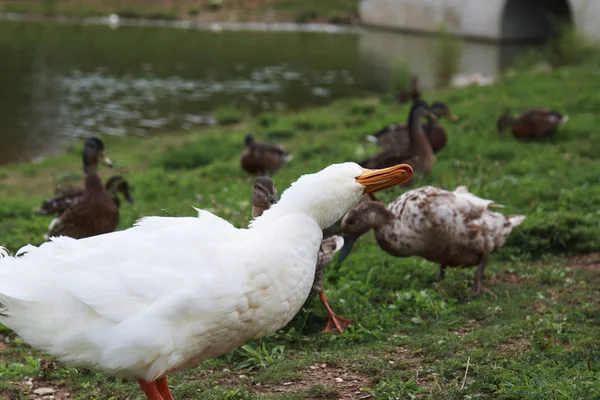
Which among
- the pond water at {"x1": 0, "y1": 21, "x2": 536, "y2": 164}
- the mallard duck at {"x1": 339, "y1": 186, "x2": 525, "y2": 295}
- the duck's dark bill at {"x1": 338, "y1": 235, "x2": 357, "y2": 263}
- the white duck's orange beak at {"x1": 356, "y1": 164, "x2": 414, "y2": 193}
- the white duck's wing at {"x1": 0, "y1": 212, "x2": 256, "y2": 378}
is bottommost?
the pond water at {"x1": 0, "y1": 21, "x2": 536, "y2": 164}

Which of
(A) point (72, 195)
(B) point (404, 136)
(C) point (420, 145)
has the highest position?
(C) point (420, 145)

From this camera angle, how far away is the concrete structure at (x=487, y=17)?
34031 millimetres

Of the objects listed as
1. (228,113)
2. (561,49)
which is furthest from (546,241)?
(561,49)

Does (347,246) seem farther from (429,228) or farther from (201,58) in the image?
(201,58)

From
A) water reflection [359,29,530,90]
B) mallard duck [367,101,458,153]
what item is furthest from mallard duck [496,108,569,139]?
water reflection [359,29,530,90]

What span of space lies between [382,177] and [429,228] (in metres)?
2.61

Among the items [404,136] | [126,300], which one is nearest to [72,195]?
[404,136]

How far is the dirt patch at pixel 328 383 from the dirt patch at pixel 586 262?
113 inches

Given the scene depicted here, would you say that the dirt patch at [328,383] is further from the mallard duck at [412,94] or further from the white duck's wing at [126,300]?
Answer: the mallard duck at [412,94]

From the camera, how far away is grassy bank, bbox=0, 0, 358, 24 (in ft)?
126

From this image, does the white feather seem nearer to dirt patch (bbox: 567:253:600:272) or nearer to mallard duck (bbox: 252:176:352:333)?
mallard duck (bbox: 252:176:352:333)

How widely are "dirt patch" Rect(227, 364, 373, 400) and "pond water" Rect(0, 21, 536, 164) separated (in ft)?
38.1

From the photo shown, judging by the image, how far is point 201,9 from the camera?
40.2 meters

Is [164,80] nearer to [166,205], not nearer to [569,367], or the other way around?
[166,205]
